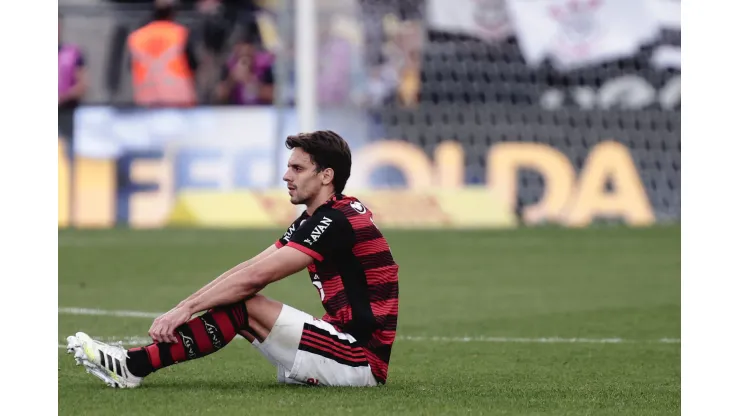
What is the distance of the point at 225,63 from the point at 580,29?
5955 mm

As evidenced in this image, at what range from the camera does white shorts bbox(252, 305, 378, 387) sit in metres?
6.13

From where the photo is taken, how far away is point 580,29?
24531 mm

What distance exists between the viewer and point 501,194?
22.3 metres

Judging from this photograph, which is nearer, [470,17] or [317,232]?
[317,232]

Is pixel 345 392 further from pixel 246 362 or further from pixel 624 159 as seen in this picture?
pixel 624 159

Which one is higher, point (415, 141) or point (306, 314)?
point (415, 141)

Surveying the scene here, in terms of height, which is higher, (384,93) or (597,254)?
(384,93)

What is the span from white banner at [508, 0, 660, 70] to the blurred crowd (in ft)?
6.96

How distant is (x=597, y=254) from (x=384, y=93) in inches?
288

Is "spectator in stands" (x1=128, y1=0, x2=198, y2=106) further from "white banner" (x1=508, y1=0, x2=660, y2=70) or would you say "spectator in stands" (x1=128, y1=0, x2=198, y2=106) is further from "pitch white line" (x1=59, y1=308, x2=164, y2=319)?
"pitch white line" (x1=59, y1=308, x2=164, y2=319)

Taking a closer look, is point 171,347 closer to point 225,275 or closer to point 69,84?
point 225,275

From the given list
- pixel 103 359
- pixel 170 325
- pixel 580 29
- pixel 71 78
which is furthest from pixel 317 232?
pixel 580 29
